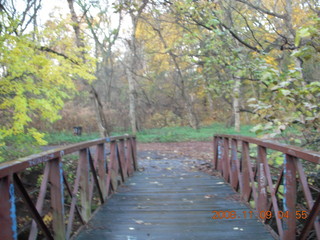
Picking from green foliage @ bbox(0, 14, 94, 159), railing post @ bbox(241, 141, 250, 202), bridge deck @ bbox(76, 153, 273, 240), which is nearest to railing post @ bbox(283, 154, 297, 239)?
bridge deck @ bbox(76, 153, 273, 240)

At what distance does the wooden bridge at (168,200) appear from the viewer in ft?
7.72

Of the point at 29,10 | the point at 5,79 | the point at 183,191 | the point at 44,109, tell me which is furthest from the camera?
the point at 29,10

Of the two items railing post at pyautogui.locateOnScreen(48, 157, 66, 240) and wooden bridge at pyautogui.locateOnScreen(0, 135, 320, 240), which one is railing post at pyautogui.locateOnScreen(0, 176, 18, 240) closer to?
wooden bridge at pyautogui.locateOnScreen(0, 135, 320, 240)

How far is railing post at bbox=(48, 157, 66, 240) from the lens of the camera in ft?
9.46

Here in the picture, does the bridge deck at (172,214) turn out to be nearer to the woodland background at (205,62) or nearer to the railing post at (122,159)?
the railing post at (122,159)

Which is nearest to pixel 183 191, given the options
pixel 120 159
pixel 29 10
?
pixel 120 159

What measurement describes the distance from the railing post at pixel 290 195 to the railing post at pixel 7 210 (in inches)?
91.0

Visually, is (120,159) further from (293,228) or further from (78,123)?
(78,123)

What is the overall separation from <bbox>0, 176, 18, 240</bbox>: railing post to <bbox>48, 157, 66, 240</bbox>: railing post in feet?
2.66

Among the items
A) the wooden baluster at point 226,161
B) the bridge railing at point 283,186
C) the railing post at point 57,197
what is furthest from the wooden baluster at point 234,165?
the railing post at point 57,197

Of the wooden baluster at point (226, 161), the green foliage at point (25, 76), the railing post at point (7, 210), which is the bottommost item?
the wooden baluster at point (226, 161)

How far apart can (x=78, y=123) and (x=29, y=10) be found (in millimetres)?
10579

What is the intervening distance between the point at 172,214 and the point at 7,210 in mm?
2540

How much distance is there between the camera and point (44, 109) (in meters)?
7.28
